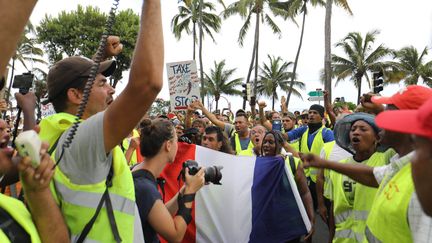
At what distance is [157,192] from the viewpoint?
245 centimetres

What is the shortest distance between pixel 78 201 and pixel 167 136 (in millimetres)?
1261

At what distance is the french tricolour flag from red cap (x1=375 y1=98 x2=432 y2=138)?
3124 millimetres

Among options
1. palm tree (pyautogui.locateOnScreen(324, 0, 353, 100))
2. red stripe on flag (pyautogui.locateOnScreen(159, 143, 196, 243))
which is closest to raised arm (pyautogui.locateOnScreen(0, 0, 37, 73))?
red stripe on flag (pyautogui.locateOnScreen(159, 143, 196, 243))

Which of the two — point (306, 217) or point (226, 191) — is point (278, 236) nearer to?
point (306, 217)

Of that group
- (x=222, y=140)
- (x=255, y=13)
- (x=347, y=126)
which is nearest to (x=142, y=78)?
(x=347, y=126)

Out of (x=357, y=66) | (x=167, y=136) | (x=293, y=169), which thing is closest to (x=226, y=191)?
(x=293, y=169)

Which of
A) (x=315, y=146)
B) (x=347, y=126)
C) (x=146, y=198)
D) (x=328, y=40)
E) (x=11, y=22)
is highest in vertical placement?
(x=328, y=40)

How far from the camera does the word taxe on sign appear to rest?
8469 mm

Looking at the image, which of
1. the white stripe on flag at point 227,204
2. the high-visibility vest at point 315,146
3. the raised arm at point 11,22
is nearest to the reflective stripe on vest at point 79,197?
the raised arm at point 11,22

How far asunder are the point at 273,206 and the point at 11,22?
362cm

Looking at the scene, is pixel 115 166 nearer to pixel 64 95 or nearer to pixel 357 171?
pixel 64 95

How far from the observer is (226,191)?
436cm

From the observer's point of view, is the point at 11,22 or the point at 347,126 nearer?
Result: the point at 11,22

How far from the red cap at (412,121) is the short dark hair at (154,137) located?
67.2 inches
